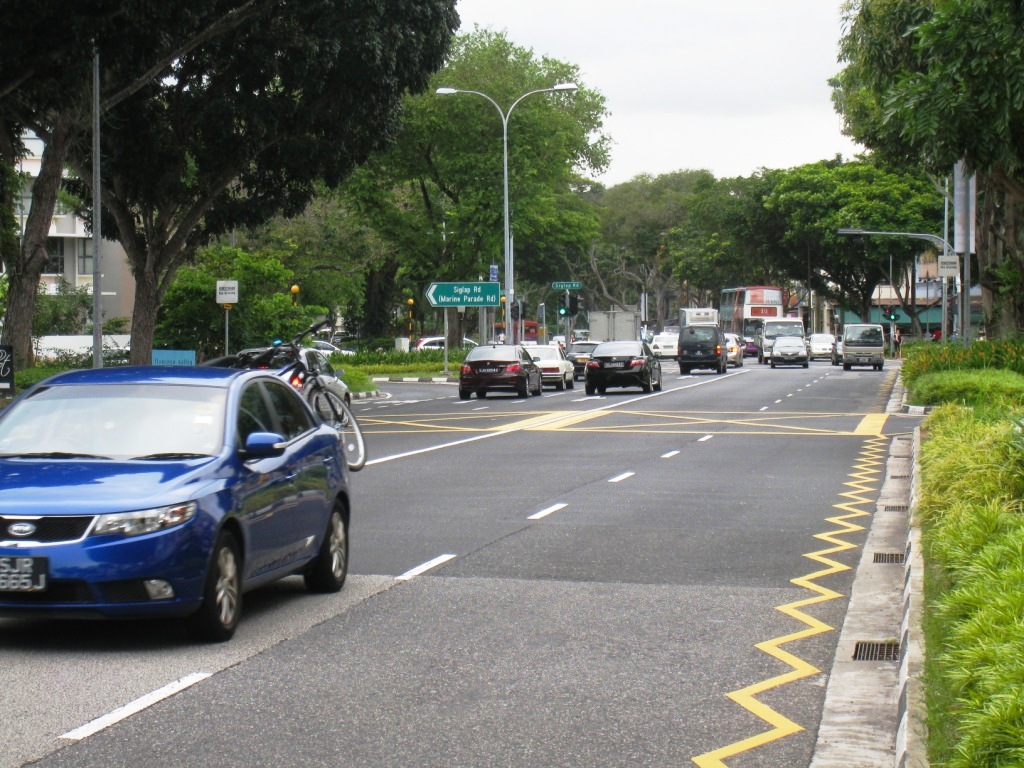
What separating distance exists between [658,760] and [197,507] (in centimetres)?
302

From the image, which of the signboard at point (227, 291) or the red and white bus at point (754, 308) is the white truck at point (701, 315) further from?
the signboard at point (227, 291)

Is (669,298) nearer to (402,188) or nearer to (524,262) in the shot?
(524,262)

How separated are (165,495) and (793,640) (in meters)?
3.48

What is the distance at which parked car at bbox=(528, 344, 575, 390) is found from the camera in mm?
47631

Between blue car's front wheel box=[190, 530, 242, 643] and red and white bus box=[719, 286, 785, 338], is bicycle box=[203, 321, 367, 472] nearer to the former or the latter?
blue car's front wheel box=[190, 530, 242, 643]

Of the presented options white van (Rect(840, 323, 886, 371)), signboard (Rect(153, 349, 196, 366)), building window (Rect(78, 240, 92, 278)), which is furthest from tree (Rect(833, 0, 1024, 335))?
building window (Rect(78, 240, 92, 278))

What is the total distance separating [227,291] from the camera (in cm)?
3716

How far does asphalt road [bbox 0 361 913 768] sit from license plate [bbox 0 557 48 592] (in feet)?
1.27

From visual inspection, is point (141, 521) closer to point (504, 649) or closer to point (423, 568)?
point (504, 649)

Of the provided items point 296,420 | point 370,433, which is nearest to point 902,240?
point 370,433

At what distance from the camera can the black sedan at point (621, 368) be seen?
42.1m

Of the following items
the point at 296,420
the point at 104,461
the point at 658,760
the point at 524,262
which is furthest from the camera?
the point at 524,262

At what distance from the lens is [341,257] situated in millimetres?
66062

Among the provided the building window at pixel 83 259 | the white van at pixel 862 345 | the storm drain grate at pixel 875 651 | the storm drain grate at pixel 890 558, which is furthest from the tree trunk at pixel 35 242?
the building window at pixel 83 259
